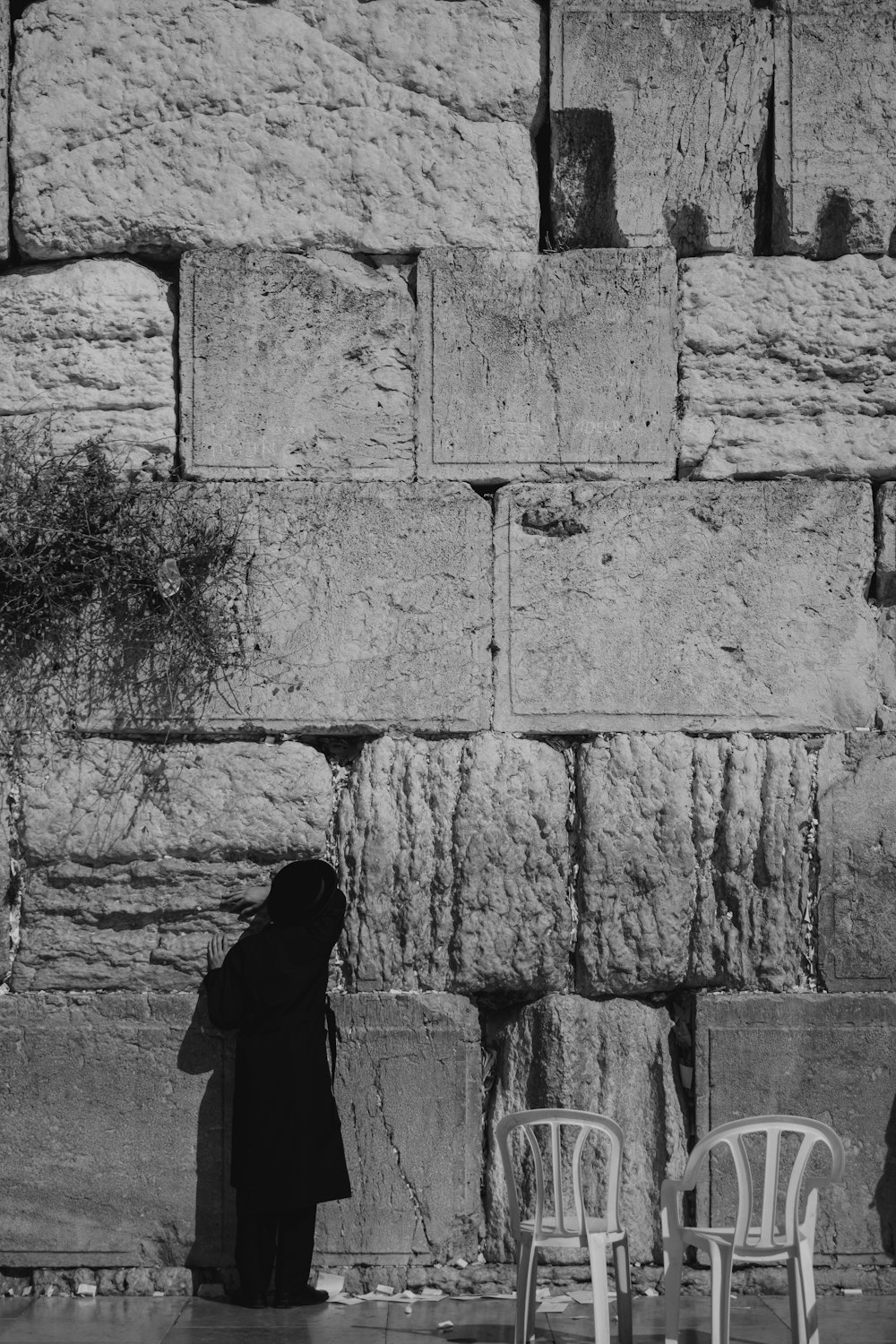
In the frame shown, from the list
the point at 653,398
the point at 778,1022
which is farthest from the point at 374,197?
the point at 778,1022

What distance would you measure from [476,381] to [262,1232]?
9.24ft

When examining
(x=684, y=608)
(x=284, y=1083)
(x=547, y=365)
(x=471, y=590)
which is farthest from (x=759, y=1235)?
(x=547, y=365)

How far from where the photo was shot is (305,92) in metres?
4.79

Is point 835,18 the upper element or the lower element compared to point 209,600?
upper

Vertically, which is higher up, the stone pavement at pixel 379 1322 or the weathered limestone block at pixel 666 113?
the weathered limestone block at pixel 666 113

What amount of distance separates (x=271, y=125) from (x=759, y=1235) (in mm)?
3836

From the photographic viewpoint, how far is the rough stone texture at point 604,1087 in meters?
4.39

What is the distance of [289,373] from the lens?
4.69 metres

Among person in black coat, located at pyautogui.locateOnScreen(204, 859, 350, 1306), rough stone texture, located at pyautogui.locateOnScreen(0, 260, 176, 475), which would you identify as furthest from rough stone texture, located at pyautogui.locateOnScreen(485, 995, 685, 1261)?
rough stone texture, located at pyautogui.locateOnScreen(0, 260, 176, 475)

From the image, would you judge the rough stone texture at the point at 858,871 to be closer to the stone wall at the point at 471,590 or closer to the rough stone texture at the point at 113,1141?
the stone wall at the point at 471,590

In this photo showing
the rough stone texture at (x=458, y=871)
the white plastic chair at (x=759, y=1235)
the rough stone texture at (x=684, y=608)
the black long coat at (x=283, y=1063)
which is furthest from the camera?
the rough stone texture at (x=684, y=608)

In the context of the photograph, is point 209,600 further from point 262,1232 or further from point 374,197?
point 262,1232

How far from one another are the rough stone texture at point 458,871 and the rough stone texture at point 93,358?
141cm

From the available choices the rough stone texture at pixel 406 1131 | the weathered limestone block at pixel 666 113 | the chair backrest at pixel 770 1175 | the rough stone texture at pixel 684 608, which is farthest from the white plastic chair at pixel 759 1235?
the weathered limestone block at pixel 666 113
